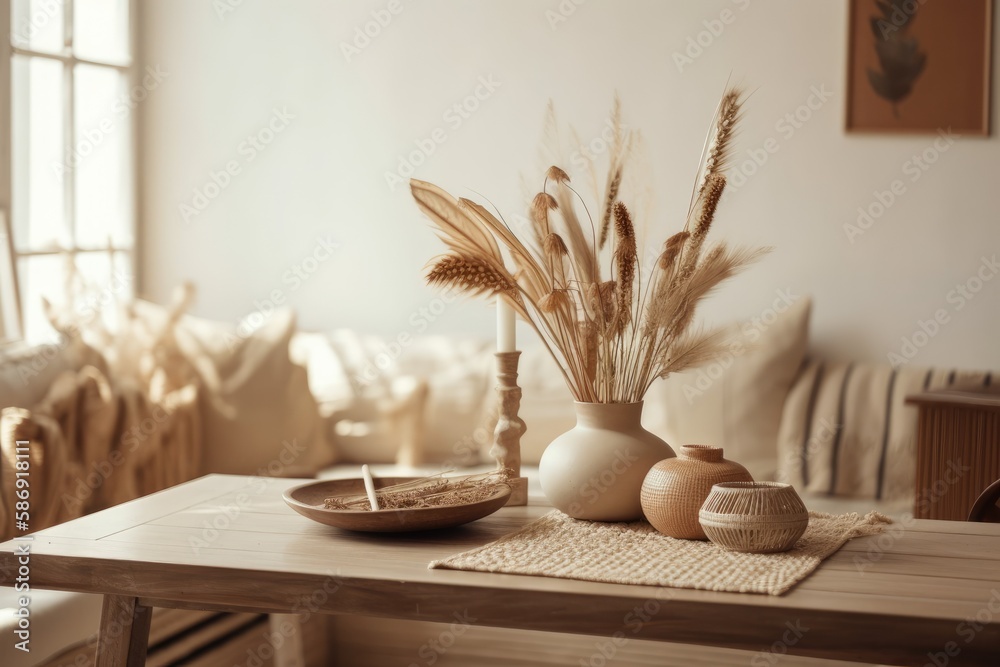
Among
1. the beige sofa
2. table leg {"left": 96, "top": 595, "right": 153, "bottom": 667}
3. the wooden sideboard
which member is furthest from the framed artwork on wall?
table leg {"left": 96, "top": 595, "right": 153, "bottom": 667}

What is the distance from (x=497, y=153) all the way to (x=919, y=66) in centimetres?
138

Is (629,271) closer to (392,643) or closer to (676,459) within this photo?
(676,459)

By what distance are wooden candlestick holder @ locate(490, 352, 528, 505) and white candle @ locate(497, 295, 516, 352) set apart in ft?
0.05

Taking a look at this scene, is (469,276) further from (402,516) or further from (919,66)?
(919,66)

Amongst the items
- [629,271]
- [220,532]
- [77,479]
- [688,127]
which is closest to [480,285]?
[629,271]

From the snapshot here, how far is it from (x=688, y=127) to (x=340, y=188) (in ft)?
4.15

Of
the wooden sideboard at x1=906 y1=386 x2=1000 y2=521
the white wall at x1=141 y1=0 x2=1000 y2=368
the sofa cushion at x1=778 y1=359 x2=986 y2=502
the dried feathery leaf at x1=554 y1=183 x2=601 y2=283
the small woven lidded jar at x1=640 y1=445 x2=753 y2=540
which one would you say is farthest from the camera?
the white wall at x1=141 y1=0 x2=1000 y2=368

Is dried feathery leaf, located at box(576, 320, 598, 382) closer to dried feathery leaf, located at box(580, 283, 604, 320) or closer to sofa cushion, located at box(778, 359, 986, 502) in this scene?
dried feathery leaf, located at box(580, 283, 604, 320)

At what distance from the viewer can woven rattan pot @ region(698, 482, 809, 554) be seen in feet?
4.43

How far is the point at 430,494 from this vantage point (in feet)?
5.26

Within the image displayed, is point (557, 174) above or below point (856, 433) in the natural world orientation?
above

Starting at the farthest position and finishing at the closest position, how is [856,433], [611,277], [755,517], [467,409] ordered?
1. [467,409]
2. [856,433]
3. [611,277]
4. [755,517]

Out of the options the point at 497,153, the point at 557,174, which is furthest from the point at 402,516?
the point at 497,153

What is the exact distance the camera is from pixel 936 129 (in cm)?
334
